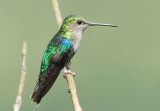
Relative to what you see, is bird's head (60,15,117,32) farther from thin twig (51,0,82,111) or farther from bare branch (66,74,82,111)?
bare branch (66,74,82,111)

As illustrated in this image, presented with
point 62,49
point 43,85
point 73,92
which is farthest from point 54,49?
point 73,92

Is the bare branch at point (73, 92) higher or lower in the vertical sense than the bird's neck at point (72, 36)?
lower

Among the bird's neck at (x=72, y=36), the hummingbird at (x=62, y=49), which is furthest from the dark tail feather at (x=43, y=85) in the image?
the bird's neck at (x=72, y=36)

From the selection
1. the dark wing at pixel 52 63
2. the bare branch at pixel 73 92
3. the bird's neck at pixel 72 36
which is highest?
the bird's neck at pixel 72 36

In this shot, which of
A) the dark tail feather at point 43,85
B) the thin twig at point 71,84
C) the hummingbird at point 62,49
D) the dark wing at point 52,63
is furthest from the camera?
the hummingbird at point 62,49

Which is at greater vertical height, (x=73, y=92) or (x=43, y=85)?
(x=43, y=85)

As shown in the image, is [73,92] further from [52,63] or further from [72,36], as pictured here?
[72,36]

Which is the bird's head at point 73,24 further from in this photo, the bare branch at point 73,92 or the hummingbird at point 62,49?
the bare branch at point 73,92

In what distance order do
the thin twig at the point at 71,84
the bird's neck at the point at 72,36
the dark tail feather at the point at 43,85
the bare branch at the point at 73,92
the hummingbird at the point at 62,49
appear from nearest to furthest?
the bare branch at the point at 73,92 → the thin twig at the point at 71,84 → the dark tail feather at the point at 43,85 → the hummingbird at the point at 62,49 → the bird's neck at the point at 72,36
